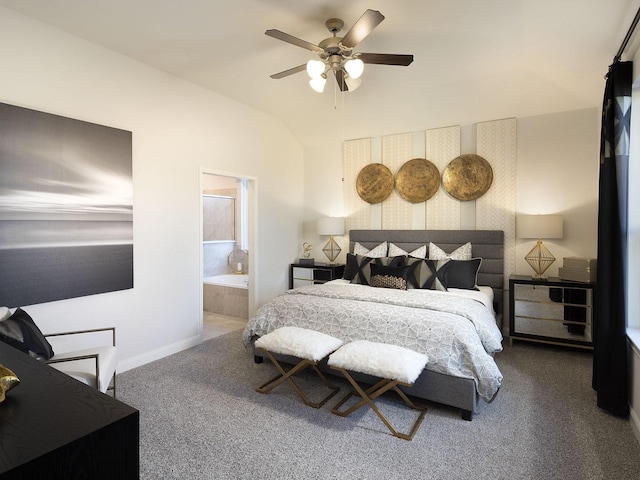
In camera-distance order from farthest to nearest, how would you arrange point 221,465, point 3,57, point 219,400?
1. point 219,400
2. point 3,57
3. point 221,465

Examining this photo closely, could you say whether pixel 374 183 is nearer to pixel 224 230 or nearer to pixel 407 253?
pixel 407 253

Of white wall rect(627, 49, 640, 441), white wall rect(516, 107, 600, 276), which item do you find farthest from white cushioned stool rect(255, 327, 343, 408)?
white wall rect(516, 107, 600, 276)

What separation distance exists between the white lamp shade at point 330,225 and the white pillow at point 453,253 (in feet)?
4.33

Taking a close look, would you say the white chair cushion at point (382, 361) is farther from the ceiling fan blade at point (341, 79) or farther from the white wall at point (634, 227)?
the ceiling fan blade at point (341, 79)

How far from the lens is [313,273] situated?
5.41 metres

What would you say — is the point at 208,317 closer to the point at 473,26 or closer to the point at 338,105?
the point at 338,105

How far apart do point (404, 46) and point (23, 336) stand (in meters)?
3.57

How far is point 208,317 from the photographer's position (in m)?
5.42

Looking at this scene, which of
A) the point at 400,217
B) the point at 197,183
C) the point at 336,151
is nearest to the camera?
the point at 197,183

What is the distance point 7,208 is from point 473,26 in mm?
3768

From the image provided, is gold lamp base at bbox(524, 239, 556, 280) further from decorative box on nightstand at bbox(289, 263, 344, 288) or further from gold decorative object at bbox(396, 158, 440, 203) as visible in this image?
decorative box on nightstand at bbox(289, 263, 344, 288)

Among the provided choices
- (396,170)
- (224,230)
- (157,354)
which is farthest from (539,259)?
(224,230)

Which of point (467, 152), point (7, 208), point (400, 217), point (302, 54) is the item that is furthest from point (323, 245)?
point (7, 208)

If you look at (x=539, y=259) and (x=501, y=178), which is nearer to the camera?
(x=539, y=259)
